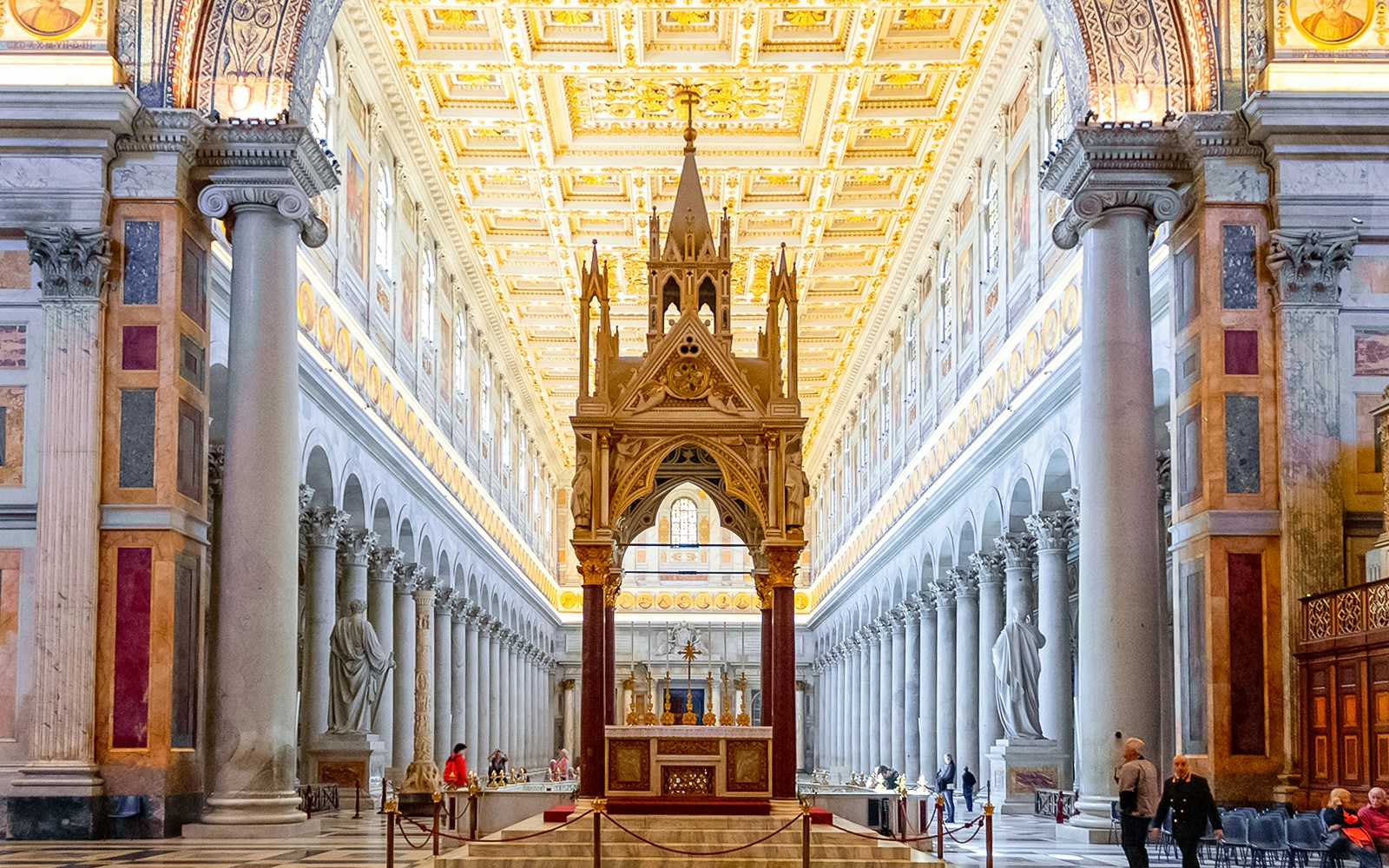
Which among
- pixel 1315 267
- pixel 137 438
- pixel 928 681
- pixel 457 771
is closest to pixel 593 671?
pixel 137 438

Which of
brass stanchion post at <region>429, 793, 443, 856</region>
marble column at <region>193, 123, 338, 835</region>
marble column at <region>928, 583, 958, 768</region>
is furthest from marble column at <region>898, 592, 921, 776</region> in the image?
marble column at <region>193, 123, 338, 835</region>

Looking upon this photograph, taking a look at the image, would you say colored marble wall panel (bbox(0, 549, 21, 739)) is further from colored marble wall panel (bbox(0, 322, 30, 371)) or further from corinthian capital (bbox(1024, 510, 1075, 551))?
corinthian capital (bbox(1024, 510, 1075, 551))

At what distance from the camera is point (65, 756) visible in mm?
16703

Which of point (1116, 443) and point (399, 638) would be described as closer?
point (1116, 443)

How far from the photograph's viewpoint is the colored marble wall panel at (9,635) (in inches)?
669

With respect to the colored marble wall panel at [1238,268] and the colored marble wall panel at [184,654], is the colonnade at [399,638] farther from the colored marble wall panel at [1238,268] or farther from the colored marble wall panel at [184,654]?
the colored marble wall panel at [1238,268]

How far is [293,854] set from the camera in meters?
15.7

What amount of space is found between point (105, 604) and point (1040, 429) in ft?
48.8

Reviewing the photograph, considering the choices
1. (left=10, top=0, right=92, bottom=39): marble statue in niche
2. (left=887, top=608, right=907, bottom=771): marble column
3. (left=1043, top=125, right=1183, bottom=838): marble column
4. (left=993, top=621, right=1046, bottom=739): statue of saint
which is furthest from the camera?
(left=887, top=608, right=907, bottom=771): marble column

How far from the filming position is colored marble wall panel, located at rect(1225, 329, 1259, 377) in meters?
17.5

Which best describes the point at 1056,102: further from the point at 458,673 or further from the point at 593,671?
the point at 458,673

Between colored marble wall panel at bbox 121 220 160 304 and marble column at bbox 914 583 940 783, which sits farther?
marble column at bbox 914 583 940 783

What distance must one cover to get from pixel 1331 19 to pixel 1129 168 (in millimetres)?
2617

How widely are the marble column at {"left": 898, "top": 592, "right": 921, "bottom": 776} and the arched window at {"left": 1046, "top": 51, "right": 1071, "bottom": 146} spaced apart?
1691 cm
